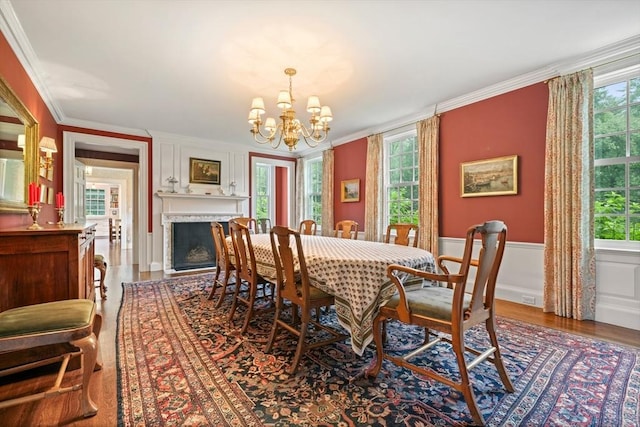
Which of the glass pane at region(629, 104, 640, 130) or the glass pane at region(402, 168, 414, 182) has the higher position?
the glass pane at region(629, 104, 640, 130)

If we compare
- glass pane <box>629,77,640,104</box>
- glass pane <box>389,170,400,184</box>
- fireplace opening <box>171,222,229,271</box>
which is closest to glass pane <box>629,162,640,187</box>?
glass pane <box>629,77,640,104</box>

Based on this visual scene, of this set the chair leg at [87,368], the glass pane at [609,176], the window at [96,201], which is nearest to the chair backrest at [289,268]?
the chair leg at [87,368]

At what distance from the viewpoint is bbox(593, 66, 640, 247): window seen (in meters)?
2.86

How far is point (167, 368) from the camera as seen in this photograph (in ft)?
6.65

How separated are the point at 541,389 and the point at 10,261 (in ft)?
11.1

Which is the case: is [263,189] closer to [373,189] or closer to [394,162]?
[373,189]

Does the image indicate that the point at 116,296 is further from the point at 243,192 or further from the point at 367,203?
the point at 367,203

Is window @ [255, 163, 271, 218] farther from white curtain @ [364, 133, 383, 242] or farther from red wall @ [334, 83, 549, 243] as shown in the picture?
red wall @ [334, 83, 549, 243]

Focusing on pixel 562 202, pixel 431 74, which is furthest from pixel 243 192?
pixel 562 202

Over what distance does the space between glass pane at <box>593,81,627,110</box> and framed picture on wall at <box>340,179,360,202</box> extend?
3.48 m

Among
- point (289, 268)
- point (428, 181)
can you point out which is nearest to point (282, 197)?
point (428, 181)

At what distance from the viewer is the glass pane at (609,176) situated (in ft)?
9.65

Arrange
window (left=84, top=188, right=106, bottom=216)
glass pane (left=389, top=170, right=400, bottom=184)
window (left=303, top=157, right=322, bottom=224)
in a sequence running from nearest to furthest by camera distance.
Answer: glass pane (left=389, top=170, right=400, bottom=184)
window (left=303, top=157, right=322, bottom=224)
window (left=84, top=188, right=106, bottom=216)

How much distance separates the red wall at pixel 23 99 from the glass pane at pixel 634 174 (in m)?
5.56
